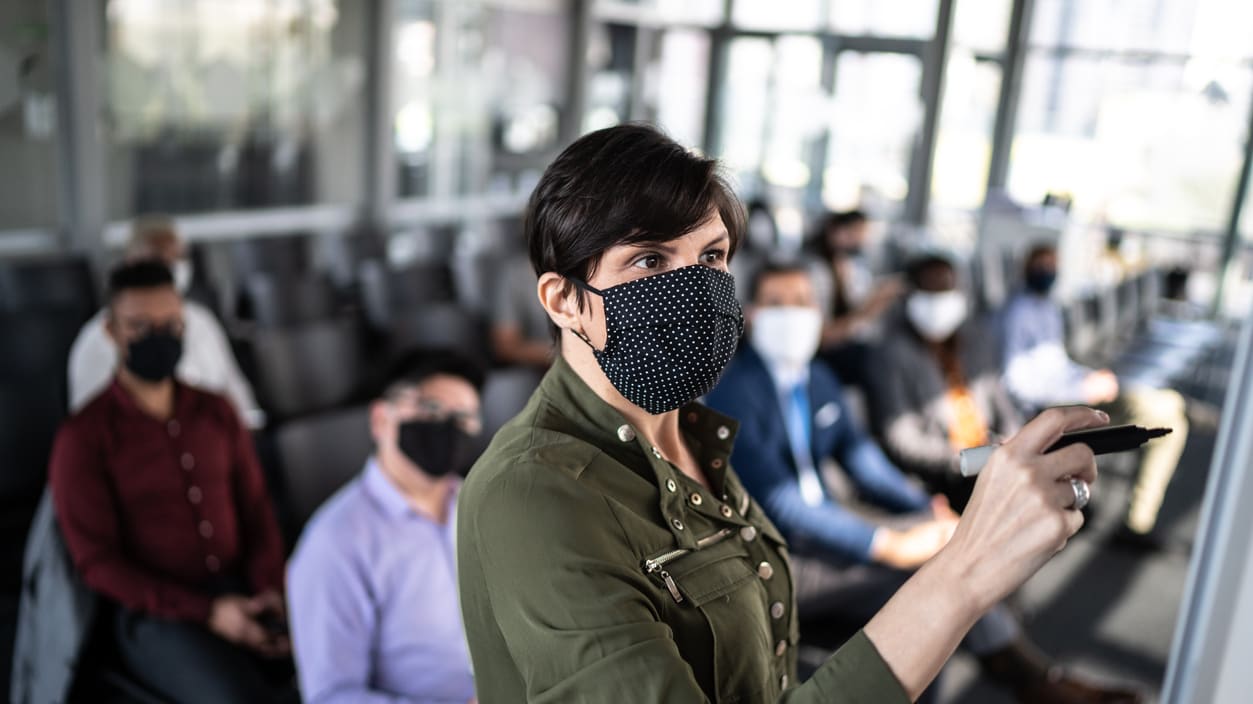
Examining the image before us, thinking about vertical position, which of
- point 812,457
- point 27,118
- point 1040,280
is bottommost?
point 812,457

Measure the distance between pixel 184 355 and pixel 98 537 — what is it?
1.36m

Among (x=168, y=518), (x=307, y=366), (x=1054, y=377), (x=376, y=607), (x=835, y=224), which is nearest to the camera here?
(x=376, y=607)

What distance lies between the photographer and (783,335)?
3.18 meters

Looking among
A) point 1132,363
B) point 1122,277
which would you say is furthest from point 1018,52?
point 1132,363

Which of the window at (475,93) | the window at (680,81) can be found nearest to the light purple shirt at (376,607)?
the window at (475,93)

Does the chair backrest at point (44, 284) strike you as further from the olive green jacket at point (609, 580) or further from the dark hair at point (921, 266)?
the olive green jacket at point (609, 580)

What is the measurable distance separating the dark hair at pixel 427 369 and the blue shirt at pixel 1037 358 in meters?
3.11

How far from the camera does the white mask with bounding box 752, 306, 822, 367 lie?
10.5 feet

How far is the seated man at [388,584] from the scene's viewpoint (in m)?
2.02

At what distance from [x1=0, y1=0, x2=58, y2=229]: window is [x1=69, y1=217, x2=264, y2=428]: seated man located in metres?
1.44

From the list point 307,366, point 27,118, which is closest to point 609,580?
point 307,366

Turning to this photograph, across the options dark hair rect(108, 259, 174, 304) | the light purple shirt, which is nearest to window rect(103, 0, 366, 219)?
dark hair rect(108, 259, 174, 304)

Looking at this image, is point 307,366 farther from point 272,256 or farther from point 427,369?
point 272,256

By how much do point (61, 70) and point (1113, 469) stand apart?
228 inches
